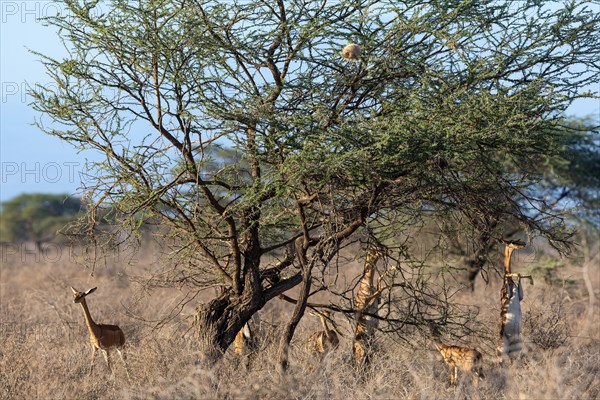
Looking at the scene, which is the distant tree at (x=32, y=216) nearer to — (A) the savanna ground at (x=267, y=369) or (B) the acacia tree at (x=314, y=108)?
(A) the savanna ground at (x=267, y=369)

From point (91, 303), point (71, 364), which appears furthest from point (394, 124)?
point (91, 303)

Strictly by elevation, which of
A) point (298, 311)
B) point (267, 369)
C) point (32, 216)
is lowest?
point (267, 369)

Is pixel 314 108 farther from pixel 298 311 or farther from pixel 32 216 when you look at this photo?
pixel 32 216

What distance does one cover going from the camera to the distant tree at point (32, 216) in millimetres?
28031

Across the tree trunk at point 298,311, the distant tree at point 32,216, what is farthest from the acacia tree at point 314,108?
the distant tree at point 32,216

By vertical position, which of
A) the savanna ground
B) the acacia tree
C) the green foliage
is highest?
the green foliage

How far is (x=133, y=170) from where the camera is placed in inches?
263

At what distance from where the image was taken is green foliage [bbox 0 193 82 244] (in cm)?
2803

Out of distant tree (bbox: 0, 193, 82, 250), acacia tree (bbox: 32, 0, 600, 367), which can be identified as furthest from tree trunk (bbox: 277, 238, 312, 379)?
distant tree (bbox: 0, 193, 82, 250)

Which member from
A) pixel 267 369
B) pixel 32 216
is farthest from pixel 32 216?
pixel 267 369

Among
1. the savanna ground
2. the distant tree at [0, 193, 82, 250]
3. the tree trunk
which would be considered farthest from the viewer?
the distant tree at [0, 193, 82, 250]

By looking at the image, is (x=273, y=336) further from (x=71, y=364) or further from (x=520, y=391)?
(x=520, y=391)

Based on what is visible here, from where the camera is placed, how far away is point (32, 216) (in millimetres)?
28609

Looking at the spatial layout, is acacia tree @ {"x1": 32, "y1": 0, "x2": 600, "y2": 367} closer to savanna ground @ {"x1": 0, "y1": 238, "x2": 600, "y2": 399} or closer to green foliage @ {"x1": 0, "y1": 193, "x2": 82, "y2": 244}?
savanna ground @ {"x1": 0, "y1": 238, "x2": 600, "y2": 399}
